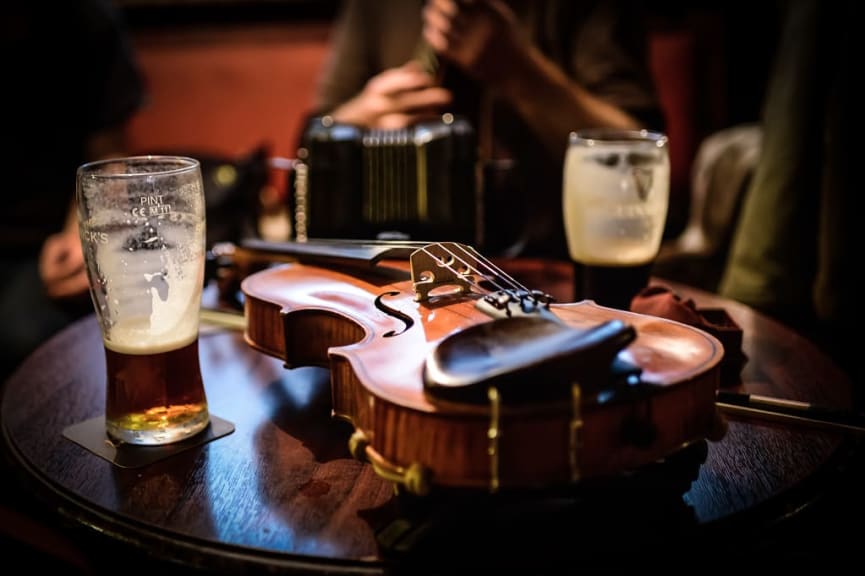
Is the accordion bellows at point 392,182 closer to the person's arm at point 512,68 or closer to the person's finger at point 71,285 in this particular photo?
the person's arm at point 512,68

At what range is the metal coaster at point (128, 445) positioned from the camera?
792mm

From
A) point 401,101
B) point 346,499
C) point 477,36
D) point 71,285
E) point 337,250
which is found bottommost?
point 71,285

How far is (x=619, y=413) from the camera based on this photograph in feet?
1.98

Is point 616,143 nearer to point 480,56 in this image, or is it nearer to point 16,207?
point 480,56

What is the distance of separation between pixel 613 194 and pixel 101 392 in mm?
673

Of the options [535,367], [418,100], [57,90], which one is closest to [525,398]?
[535,367]

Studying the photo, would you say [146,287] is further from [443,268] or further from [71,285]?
[71,285]

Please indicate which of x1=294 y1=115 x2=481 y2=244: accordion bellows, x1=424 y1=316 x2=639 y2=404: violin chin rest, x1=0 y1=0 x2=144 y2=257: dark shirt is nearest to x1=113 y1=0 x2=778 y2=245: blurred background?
x1=0 y1=0 x2=144 y2=257: dark shirt

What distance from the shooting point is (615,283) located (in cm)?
112

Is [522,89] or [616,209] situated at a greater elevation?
[522,89]

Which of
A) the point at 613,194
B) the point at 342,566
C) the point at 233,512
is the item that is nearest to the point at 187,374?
the point at 233,512

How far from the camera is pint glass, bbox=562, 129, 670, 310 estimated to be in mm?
1074

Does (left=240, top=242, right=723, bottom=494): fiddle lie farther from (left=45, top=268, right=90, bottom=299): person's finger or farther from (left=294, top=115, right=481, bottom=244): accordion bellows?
(left=45, top=268, right=90, bottom=299): person's finger

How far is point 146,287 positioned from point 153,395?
105 mm
